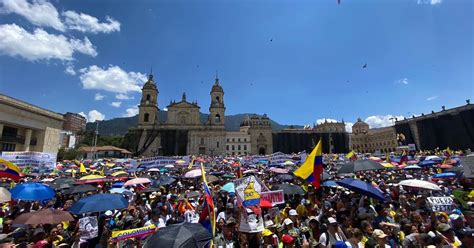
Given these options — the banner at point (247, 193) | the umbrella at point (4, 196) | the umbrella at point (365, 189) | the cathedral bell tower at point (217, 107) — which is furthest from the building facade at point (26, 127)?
the cathedral bell tower at point (217, 107)

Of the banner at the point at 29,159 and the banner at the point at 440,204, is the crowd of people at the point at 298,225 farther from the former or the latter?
the banner at the point at 29,159

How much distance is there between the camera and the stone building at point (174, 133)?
2549 inches

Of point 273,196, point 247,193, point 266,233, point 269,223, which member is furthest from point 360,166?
point 266,233

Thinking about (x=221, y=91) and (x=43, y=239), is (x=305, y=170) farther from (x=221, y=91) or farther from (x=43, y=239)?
(x=221, y=91)

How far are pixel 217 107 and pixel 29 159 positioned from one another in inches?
2179

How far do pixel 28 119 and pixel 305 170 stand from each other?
3484 centimetres

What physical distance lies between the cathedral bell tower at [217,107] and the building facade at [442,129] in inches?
1636

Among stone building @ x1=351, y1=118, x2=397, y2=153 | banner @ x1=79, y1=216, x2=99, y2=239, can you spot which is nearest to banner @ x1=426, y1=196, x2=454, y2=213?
banner @ x1=79, y1=216, x2=99, y2=239

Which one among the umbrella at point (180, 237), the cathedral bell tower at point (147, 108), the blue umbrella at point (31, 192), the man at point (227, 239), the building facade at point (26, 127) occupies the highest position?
the cathedral bell tower at point (147, 108)

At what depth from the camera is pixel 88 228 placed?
18.3 feet

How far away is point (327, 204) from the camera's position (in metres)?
6.61

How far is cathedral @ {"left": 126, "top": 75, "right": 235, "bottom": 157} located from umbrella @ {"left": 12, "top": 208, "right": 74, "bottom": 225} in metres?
58.5

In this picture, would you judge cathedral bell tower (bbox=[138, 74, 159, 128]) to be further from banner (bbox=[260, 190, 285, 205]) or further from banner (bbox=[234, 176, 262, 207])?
banner (bbox=[234, 176, 262, 207])

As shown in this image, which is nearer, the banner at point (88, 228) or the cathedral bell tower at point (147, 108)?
the banner at point (88, 228)
